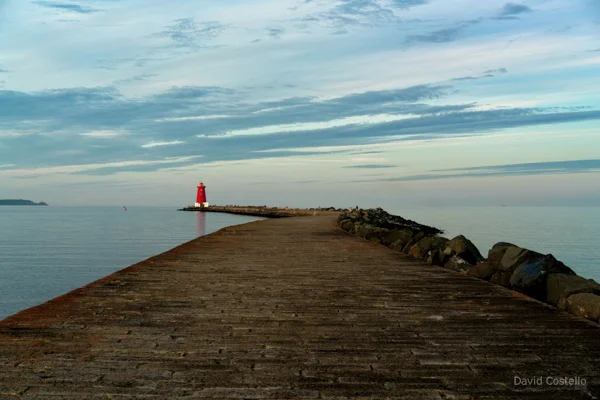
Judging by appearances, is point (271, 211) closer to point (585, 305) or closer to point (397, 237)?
point (397, 237)

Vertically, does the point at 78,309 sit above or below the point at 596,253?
above

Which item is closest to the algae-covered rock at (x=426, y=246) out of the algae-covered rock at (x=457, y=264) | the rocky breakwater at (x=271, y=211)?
the algae-covered rock at (x=457, y=264)

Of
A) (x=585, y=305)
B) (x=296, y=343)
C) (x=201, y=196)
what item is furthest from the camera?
(x=201, y=196)

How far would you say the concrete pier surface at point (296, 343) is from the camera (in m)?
3.44

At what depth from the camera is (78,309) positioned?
5.72m

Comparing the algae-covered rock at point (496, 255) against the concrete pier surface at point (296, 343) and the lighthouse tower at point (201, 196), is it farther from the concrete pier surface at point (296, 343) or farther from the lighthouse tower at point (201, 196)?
the lighthouse tower at point (201, 196)

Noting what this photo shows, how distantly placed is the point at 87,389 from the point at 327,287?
437cm

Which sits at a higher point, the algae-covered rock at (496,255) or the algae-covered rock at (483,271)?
the algae-covered rock at (496,255)

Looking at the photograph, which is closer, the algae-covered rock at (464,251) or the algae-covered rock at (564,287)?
the algae-covered rock at (564,287)

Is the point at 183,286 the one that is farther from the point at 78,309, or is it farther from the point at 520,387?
the point at 520,387

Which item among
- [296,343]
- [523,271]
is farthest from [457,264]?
[296,343]

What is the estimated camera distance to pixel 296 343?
4426 millimetres

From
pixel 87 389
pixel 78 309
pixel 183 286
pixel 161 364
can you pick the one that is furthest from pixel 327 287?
pixel 87 389

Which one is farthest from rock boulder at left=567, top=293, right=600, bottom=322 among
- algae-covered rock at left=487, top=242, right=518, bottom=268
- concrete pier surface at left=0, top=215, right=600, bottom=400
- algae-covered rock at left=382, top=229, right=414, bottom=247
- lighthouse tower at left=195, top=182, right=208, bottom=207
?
lighthouse tower at left=195, top=182, right=208, bottom=207
